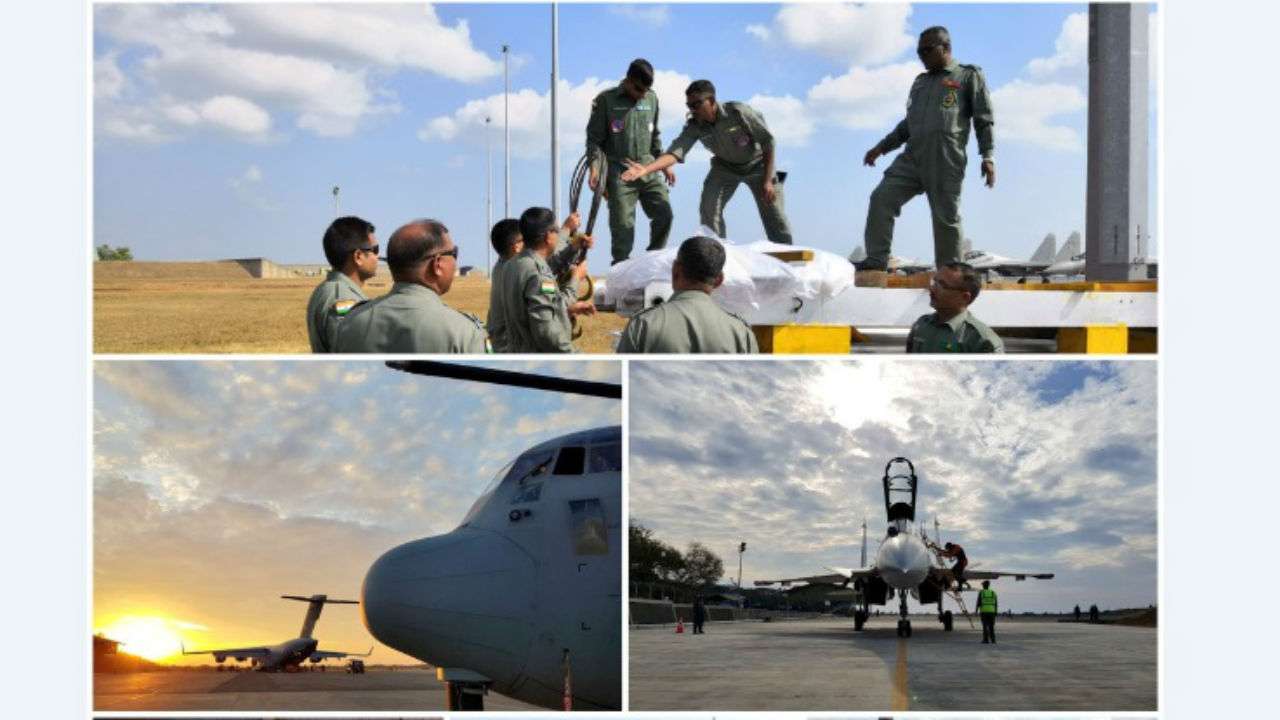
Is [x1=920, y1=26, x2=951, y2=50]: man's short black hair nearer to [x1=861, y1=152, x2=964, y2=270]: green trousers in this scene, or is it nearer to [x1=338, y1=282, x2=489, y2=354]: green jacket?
[x1=861, y1=152, x2=964, y2=270]: green trousers

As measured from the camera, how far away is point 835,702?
199 inches

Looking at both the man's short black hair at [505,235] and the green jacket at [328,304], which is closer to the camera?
the green jacket at [328,304]

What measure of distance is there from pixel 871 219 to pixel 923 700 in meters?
5.33

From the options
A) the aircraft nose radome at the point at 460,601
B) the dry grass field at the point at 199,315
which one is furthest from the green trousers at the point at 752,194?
the aircraft nose radome at the point at 460,601

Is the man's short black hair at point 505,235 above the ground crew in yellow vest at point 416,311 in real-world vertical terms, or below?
above

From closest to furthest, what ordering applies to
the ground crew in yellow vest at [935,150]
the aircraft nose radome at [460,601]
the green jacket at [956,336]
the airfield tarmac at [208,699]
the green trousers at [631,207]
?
the airfield tarmac at [208,699], the aircraft nose radome at [460,601], the green jacket at [956,336], the ground crew in yellow vest at [935,150], the green trousers at [631,207]

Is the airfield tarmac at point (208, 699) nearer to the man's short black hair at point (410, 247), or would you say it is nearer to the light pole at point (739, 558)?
the light pole at point (739, 558)

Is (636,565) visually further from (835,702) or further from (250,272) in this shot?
(250,272)

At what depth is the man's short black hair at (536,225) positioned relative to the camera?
6461 millimetres

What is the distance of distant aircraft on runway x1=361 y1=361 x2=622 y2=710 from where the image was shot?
5.26 metres

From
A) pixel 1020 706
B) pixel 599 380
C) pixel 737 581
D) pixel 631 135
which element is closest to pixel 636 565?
pixel 737 581

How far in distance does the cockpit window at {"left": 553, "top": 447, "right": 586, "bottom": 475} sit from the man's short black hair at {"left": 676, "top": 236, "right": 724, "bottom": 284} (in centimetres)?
98

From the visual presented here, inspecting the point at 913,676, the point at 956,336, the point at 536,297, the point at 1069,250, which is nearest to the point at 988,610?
the point at 913,676

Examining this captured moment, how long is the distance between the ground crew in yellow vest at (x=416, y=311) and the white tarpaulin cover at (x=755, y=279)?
2535 mm
